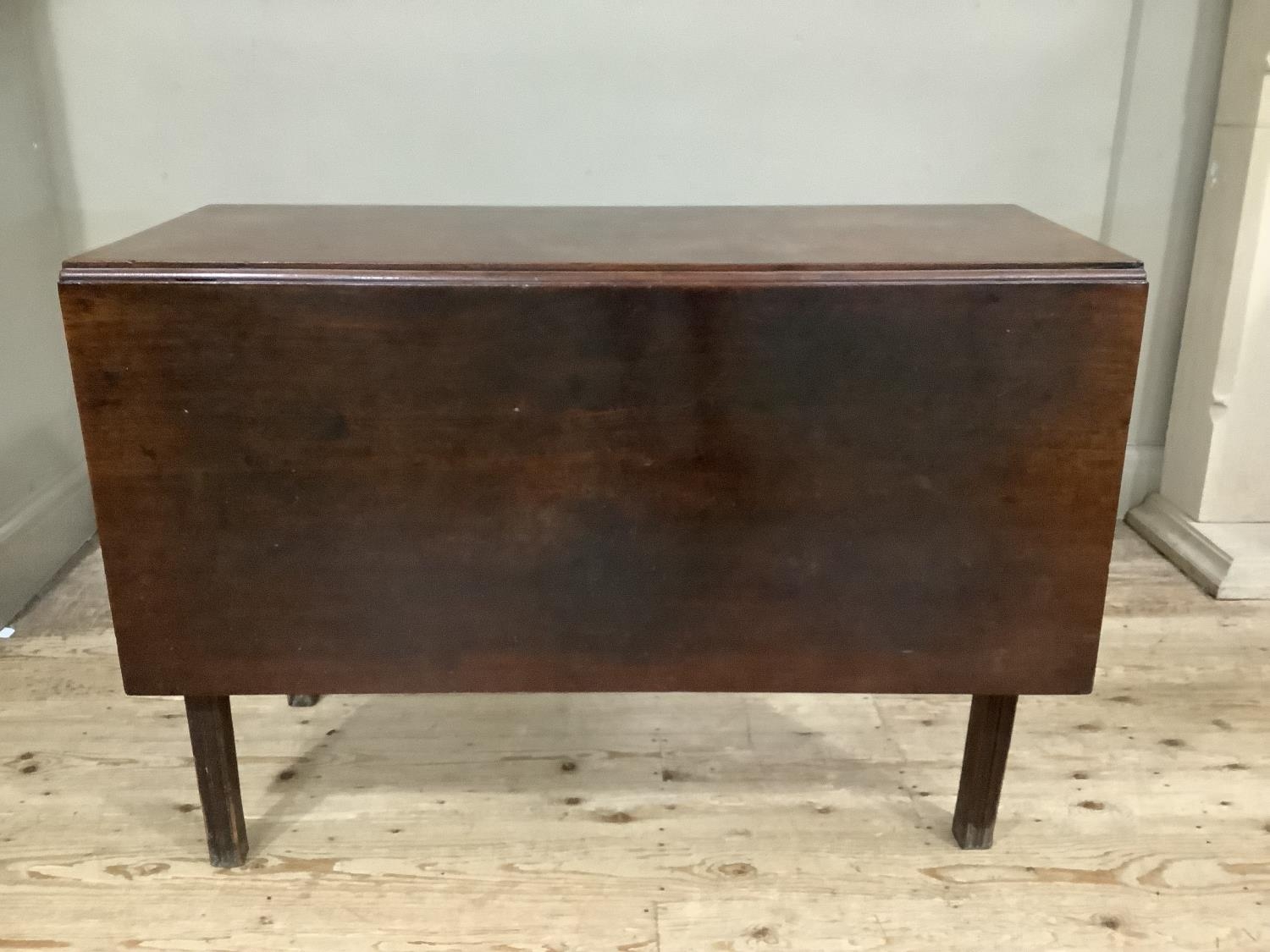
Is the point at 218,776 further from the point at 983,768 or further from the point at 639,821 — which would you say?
the point at 983,768

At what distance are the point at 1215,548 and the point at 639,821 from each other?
115cm

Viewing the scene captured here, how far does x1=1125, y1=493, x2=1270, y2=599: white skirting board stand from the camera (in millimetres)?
1701

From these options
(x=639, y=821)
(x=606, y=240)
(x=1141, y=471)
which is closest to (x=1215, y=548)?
(x=1141, y=471)

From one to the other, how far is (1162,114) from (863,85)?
527 mm

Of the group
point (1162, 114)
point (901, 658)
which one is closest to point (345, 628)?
point (901, 658)

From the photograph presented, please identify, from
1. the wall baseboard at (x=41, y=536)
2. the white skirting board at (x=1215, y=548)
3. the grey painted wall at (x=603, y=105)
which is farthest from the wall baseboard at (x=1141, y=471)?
the wall baseboard at (x=41, y=536)

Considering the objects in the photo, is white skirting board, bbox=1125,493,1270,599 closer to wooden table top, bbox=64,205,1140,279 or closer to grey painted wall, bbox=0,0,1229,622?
grey painted wall, bbox=0,0,1229,622

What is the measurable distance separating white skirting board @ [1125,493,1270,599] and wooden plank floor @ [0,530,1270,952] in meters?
0.20

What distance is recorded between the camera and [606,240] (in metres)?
1.06

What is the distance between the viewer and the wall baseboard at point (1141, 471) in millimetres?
1968

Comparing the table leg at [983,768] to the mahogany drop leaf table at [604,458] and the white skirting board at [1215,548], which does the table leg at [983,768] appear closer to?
the mahogany drop leaf table at [604,458]

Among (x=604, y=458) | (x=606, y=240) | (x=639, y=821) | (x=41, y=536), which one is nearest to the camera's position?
(x=604, y=458)

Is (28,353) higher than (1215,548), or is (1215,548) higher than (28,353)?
(28,353)

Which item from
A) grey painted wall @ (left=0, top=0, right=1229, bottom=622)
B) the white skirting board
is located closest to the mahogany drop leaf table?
grey painted wall @ (left=0, top=0, right=1229, bottom=622)
